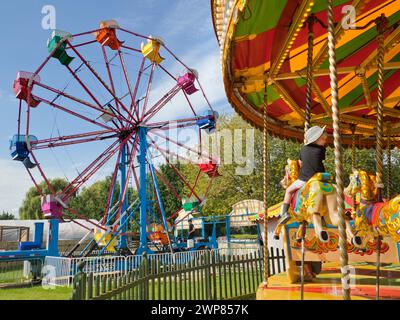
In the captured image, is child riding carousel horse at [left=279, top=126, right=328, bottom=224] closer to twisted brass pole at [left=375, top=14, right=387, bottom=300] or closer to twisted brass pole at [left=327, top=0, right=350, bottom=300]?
twisted brass pole at [left=375, top=14, right=387, bottom=300]

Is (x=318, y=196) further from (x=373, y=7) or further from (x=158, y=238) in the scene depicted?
(x=158, y=238)

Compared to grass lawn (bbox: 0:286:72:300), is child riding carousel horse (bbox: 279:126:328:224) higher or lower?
higher

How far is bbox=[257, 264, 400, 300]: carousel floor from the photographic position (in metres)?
3.67

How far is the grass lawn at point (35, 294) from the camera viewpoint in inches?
328

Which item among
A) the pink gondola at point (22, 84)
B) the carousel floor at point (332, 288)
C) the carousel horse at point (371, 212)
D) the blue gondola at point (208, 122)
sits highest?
the pink gondola at point (22, 84)

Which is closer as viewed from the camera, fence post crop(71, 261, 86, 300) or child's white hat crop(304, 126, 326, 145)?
fence post crop(71, 261, 86, 300)

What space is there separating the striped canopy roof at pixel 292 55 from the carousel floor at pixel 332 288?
261cm

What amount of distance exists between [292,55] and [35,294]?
324 inches

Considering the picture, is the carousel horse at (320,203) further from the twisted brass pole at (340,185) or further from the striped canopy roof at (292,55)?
the striped canopy roof at (292,55)

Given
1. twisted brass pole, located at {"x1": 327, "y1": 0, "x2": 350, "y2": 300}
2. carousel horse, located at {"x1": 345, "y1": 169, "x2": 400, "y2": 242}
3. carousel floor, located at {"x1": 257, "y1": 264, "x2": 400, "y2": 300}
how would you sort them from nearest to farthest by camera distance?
twisted brass pole, located at {"x1": 327, "y1": 0, "x2": 350, "y2": 300} → carousel horse, located at {"x1": 345, "y1": 169, "x2": 400, "y2": 242} → carousel floor, located at {"x1": 257, "y1": 264, "x2": 400, "y2": 300}

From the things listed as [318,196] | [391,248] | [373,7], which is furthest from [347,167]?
[318,196]

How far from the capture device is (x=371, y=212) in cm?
345

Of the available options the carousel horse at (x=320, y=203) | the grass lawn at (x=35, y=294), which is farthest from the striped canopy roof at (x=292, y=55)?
the grass lawn at (x=35, y=294)

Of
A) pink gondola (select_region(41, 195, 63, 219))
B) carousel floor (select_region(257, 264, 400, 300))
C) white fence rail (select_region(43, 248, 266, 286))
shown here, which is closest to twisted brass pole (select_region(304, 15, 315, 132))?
carousel floor (select_region(257, 264, 400, 300))
